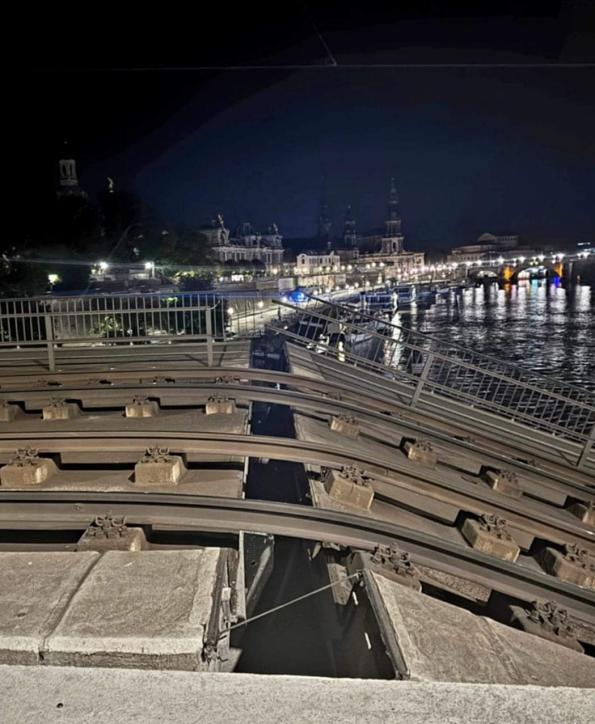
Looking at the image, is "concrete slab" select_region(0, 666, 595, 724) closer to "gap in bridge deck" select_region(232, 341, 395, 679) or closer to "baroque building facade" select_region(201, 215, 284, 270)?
"gap in bridge deck" select_region(232, 341, 395, 679)

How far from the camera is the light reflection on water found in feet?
153

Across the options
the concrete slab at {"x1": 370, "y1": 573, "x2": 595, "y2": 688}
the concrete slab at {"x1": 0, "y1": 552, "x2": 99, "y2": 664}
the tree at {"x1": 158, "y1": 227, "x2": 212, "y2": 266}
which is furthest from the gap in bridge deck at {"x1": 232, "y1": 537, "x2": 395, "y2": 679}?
the tree at {"x1": 158, "y1": 227, "x2": 212, "y2": 266}

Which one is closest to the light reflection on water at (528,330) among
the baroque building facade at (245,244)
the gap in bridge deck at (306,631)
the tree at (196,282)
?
the gap in bridge deck at (306,631)

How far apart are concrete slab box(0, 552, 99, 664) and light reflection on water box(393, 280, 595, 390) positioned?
2893 centimetres

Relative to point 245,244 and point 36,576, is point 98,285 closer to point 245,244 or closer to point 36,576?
point 36,576

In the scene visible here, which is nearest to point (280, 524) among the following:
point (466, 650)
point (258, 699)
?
point (466, 650)

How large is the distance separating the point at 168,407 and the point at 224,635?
4616 millimetres

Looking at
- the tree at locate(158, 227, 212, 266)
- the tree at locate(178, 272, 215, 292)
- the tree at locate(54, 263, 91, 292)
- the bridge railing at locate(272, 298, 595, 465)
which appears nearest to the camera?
the bridge railing at locate(272, 298, 595, 465)

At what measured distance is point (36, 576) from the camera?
273 centimetres

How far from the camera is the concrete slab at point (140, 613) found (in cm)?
213

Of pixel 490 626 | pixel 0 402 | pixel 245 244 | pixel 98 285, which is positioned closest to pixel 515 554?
pixel 490 626

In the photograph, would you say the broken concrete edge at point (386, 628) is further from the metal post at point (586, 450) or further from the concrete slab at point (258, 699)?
the metal post at point (586, 450)

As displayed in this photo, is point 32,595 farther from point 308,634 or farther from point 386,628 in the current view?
point 308,634

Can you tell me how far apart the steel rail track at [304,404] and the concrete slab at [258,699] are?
182 inches
